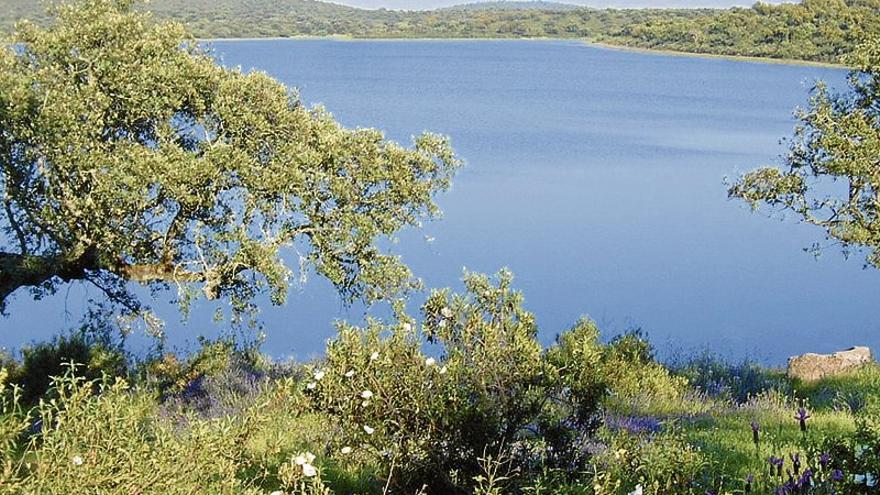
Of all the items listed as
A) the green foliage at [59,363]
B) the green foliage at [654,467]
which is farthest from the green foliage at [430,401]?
the green foliage at [59,363]

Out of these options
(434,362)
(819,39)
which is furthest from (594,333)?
(819,39)

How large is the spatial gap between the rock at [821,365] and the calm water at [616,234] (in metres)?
6.77

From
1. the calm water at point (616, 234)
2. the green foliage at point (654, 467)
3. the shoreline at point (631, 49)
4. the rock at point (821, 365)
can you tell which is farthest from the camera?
the shoreline at point (631, 49)

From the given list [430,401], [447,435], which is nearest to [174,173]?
[430,401]

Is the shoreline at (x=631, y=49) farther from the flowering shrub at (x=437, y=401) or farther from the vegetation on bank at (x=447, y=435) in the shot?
the flowering shrub at (x=437, y=401)

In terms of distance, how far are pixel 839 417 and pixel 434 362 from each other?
360 cm

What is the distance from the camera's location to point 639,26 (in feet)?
455

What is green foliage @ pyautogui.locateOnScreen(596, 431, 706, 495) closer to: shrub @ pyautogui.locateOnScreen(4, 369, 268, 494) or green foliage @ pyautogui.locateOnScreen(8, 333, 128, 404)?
shrub @ pyautogui.locateOnScreen(4, 369, 268, 494)

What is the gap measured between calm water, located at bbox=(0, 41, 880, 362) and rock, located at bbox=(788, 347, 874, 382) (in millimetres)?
6773

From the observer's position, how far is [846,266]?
93.8 ft

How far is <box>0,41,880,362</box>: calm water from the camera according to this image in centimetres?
2150

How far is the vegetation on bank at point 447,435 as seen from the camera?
146 inches

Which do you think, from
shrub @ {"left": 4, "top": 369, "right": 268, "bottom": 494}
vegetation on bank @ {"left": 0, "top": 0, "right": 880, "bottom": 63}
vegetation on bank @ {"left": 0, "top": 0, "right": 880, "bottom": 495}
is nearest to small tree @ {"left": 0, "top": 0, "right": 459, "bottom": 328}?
vegetation on bank @ {"left": 0, "top": 0, "right": 880, "bottom": 495}

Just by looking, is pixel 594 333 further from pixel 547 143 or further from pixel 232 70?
pixel 547 143
